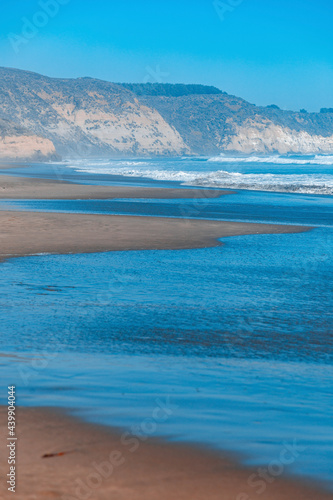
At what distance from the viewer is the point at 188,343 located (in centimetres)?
612

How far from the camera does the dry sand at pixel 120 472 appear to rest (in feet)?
10.1

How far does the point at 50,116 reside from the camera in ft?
577

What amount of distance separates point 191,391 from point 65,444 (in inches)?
52.0

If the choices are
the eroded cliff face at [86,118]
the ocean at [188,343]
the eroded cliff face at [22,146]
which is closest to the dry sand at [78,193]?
the ocean at [188,343]

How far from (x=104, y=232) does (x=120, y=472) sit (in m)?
11.5

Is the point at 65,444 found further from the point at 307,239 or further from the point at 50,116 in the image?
the point at 50,116

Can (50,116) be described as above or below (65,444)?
above

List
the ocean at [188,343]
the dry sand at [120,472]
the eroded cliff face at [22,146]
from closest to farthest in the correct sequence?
the dry sand at [120,472] → the ocean at [188,343] → the eroded cliff face at [22,146]

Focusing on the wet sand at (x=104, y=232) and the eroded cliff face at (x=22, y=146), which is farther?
the eroded cliff face at (x=22, y=146)

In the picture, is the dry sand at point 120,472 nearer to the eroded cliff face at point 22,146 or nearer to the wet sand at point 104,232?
the wet sand at point 104,232

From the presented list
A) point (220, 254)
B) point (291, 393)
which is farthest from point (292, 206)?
point (291, 393)

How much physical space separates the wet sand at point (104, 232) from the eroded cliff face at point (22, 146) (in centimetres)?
9660

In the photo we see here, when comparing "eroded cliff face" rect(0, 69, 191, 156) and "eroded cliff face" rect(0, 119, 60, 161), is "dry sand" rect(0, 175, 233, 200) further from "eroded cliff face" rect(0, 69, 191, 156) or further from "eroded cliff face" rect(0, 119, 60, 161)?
"eroded cliff face" rect(0, 69, 191, 156)

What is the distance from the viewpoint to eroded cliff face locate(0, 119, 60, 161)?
364ft
